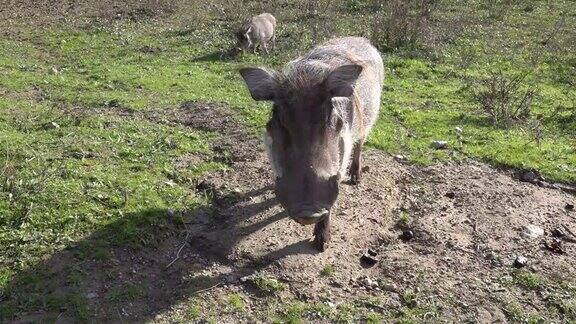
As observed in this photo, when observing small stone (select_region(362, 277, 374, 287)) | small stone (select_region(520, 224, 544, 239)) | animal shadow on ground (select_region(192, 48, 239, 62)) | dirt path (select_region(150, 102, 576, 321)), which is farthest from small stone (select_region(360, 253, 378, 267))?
animal shadow on ground (select_region(192, 48, 239, 62))

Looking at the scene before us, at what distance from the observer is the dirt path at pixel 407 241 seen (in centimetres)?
413

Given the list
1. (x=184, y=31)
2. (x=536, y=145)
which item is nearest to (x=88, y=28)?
(x=184, y=31)

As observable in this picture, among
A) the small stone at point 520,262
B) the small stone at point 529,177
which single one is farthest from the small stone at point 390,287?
the small stone at point 529,177

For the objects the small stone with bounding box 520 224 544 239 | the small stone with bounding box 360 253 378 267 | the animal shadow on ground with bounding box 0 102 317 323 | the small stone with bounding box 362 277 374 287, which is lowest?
the small stone with bounding box 520 224 544 239

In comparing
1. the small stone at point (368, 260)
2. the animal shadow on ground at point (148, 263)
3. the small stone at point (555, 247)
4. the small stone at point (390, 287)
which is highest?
the animal shadow on ground at point (148, 263)

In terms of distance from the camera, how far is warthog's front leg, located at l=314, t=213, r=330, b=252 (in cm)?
439

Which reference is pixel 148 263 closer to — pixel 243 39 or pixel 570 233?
pixel 570 233

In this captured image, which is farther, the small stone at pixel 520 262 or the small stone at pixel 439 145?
the small stone at pixel 439 145

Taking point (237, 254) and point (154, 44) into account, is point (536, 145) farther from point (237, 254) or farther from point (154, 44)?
point (154, 44)

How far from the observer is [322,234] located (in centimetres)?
440

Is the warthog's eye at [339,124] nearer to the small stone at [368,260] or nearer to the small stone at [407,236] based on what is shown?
the small stone at [368,260]

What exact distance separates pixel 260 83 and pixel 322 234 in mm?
1175

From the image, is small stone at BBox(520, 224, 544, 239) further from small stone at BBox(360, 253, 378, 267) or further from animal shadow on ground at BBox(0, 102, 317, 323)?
animal shadow on ground at BBox(0, 102, 317, 323)

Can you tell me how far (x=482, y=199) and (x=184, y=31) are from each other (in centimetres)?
895
